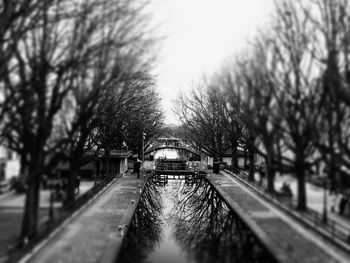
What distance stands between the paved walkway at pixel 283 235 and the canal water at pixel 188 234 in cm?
61

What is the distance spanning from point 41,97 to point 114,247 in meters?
7.53

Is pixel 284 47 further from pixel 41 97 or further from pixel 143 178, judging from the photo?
pixel 143 178

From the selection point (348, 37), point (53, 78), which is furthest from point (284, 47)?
point (53, 78)

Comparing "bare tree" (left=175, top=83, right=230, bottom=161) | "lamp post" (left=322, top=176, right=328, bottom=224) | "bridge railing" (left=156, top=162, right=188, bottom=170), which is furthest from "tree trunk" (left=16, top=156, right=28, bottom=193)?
"bridge railing" (left=156, top=162, right=188, bottom=170)

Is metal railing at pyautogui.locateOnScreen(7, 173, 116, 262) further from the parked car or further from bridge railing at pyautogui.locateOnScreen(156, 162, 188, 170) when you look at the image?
bridge railing at pyautogui.locateOnScreen(156, 162, 188, 170)

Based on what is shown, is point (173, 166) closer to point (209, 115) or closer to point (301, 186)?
point (209, 115)

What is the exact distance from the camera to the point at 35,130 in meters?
16.6

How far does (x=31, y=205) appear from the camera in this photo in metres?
15.8

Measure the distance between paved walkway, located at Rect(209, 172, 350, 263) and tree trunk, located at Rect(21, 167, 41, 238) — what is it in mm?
10274

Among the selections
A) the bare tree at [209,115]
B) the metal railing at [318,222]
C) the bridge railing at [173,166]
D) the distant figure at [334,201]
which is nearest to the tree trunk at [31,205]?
the metal railing at [318,222]

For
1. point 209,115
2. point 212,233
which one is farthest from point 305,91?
point 209,115

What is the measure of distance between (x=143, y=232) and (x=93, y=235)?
5.94m

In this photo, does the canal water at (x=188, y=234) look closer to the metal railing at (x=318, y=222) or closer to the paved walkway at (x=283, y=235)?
the paved walkway at (x=283, y=235)

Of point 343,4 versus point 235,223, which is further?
point 235,223
